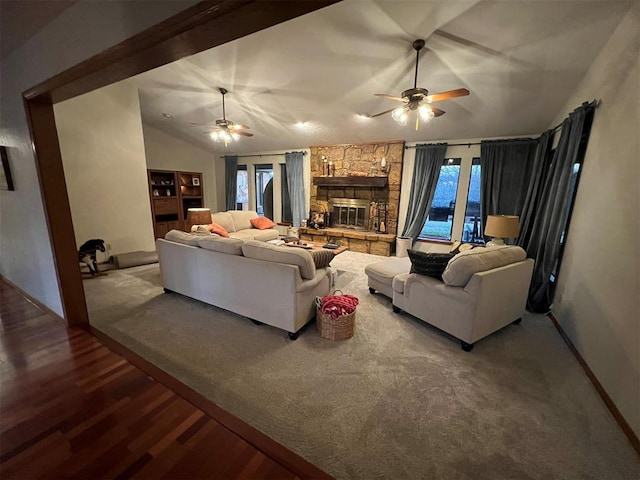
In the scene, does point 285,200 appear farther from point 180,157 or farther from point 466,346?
point 466,346

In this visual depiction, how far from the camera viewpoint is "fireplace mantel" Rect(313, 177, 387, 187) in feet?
18.3

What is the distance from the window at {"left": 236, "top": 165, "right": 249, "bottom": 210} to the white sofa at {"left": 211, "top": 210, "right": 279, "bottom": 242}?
6.40 feet

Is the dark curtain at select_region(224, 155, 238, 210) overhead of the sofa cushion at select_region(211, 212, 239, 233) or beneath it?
overhead

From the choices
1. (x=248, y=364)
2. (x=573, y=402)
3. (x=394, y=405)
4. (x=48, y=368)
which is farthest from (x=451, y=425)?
(x=48, y=368)

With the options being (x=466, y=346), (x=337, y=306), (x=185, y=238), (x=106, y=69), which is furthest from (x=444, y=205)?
(x=106, y=69)

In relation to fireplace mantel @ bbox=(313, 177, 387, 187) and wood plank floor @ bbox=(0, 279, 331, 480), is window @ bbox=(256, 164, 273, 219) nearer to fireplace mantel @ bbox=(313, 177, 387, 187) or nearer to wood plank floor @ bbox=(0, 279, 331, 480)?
fireplace mantel @ bbox=(313, 177, 387, 187)

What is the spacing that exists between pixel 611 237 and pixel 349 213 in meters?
4.50

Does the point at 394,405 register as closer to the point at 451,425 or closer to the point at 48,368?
the point at 451,425

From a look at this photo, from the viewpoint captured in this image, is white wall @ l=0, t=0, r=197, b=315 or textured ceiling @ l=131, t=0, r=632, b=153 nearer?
white wall @ l=0, t=0, r=197, b=315

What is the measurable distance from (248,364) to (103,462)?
3.16ft

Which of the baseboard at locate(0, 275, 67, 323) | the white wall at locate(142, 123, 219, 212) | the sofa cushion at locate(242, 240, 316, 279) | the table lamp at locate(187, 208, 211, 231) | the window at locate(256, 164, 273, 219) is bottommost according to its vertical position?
the baseboard at locate(0, 275, 67, 323)

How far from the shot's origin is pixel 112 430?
4.62 feet

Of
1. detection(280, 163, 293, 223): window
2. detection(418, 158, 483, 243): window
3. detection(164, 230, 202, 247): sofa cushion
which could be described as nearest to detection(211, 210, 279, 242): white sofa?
detection(280, 163, 293, 223): window

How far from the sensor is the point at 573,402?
1787 millimetres
